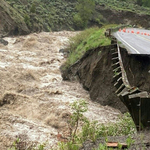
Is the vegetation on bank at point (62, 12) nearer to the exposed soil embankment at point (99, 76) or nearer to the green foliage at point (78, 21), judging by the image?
the green foliage at point (78, 21)

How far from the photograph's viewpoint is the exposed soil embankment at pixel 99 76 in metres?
13.8

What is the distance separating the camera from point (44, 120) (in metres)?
12.3

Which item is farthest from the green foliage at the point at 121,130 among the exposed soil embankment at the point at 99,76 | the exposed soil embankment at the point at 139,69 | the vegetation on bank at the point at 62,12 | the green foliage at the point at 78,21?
the green foliage at the point at 78,21

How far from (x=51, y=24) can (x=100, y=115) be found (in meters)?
40.8

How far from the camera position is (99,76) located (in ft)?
49.5

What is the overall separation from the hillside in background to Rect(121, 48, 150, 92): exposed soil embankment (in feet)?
90.5

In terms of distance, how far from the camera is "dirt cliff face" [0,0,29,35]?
37312 mm

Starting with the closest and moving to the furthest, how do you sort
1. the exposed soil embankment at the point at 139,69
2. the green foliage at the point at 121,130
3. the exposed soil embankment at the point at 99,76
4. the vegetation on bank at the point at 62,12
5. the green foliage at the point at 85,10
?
1. the green foliage at the point at 121,130
2. the exposed soil embankment at the point at 139,69
3. the exposed soil embankment at the point at 99,76
4. the vegetation on bank at the point at 62,12
5. the green foliage at the point at 85,10

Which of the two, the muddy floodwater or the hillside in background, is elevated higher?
the muddy floodwater

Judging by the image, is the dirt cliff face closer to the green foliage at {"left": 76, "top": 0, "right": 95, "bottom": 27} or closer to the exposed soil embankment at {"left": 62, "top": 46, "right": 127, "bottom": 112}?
the green foliage at {"left": 76, "top": 0, "right": 95, "bottom": 27}

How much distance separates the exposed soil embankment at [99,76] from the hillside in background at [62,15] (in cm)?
2303

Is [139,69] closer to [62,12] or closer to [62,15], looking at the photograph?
[62,15]

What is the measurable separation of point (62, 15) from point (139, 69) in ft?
158


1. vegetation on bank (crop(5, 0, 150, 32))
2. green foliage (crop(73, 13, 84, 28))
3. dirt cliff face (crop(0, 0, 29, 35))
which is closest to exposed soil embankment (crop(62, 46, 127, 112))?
dirt cliff face (crop(0, 0, 29, 35))
